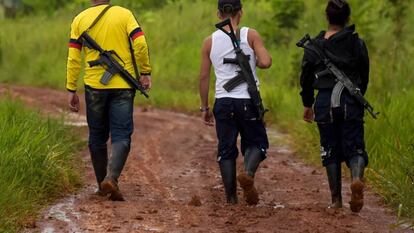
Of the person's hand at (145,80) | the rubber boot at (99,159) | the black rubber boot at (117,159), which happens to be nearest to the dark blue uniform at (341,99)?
the person's hand at (145,80)

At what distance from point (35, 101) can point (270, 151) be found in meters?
6.75

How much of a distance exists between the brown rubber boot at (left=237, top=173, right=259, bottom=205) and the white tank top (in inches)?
26.6

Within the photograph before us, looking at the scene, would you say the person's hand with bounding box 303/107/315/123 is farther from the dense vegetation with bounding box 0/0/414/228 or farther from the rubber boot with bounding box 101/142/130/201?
the rubber boot with bounding box 101/142/130/201

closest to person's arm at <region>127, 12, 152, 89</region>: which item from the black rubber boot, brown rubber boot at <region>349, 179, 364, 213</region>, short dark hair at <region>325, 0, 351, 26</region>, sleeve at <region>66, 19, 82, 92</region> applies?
sleeve at <region>66, 19, 82, 92</region>

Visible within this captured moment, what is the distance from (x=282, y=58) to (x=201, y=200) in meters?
14.9

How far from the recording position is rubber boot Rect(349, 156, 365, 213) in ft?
23.1

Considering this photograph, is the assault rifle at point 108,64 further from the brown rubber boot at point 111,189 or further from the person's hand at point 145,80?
the brown rubber boot at point 111,189

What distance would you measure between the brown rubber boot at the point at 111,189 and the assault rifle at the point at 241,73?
1.21m

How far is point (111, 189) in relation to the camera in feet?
25.3

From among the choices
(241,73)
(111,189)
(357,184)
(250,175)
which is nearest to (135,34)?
(241,73)

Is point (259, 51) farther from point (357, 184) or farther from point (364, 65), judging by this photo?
point (357, 184)

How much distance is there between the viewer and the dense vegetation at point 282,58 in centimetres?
924

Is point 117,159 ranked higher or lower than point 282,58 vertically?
higher

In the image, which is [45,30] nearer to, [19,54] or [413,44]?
[19,54]
